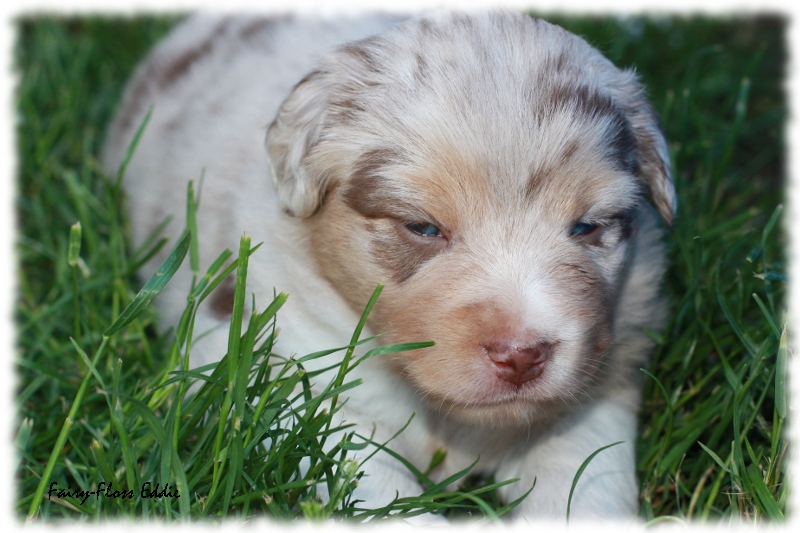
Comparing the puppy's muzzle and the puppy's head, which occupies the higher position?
the puppy's head

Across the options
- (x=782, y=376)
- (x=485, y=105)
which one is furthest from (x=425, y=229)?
(x=782, y=376)

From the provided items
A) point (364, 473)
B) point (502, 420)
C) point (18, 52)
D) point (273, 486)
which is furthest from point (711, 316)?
point (18, 52)

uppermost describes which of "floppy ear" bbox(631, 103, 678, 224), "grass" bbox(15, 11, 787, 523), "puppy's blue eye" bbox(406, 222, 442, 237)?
"floppy ear" bbox(631, 103, 678, 224)

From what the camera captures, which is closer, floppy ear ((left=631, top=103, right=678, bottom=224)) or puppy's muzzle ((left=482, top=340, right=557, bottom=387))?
puppy's muzzle ((left=482, top=340, right=557, bottom=387))

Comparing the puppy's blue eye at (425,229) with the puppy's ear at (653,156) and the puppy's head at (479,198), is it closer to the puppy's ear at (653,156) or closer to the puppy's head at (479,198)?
the puppy's head at (479,198)

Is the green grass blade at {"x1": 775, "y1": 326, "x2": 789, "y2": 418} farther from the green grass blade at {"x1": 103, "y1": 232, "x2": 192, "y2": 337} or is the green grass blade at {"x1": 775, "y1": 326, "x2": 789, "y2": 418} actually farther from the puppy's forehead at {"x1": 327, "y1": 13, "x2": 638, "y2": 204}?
the green grass blade at {"x1": 103, "y1": 232, "x2": 192, "y2": 337}

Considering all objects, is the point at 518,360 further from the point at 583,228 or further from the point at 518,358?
the point at 583,228

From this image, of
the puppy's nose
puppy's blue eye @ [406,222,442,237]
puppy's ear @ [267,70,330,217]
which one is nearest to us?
the puppy's nose

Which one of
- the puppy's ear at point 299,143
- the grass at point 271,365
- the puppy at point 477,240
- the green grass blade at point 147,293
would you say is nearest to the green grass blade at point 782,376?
the grass at point 271,365

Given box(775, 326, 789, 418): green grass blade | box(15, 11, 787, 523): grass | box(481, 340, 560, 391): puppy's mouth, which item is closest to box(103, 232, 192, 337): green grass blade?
box(15, 11, 787, 523): grass
